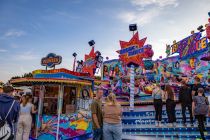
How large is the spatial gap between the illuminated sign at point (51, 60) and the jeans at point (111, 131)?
7.21m

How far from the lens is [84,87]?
38.9 ft

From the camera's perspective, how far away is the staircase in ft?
29.9

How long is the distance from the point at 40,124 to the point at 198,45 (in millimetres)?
16379

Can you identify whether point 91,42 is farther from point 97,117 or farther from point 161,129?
point 97,117

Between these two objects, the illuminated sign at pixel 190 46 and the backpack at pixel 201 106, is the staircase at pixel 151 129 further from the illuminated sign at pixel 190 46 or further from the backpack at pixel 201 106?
the illuminated sign at pixel 190 46

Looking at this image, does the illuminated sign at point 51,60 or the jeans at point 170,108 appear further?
the illuminated sign at point 51,60

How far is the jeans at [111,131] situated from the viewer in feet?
18.9

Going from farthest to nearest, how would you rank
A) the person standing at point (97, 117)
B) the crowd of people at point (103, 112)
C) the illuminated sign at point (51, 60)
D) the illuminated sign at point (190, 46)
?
1. the illuminated sign at point (190, 46)
2. the illuminated sign at point (51, 60)
3. the person standing at point (97, 117)
4. the crowd of people at point (103, 112)

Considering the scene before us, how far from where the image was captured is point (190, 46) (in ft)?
72.8

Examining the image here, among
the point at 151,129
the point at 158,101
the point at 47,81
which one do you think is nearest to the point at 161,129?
the point at 151,129

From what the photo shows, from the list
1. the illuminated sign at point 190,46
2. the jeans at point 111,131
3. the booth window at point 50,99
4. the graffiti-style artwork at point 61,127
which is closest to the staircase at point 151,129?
the graffiti-style artwork at point 61,127

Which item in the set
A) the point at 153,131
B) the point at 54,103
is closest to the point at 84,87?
the point at 54,103

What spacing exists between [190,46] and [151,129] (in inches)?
555

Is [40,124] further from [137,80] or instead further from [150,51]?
[150,51]
